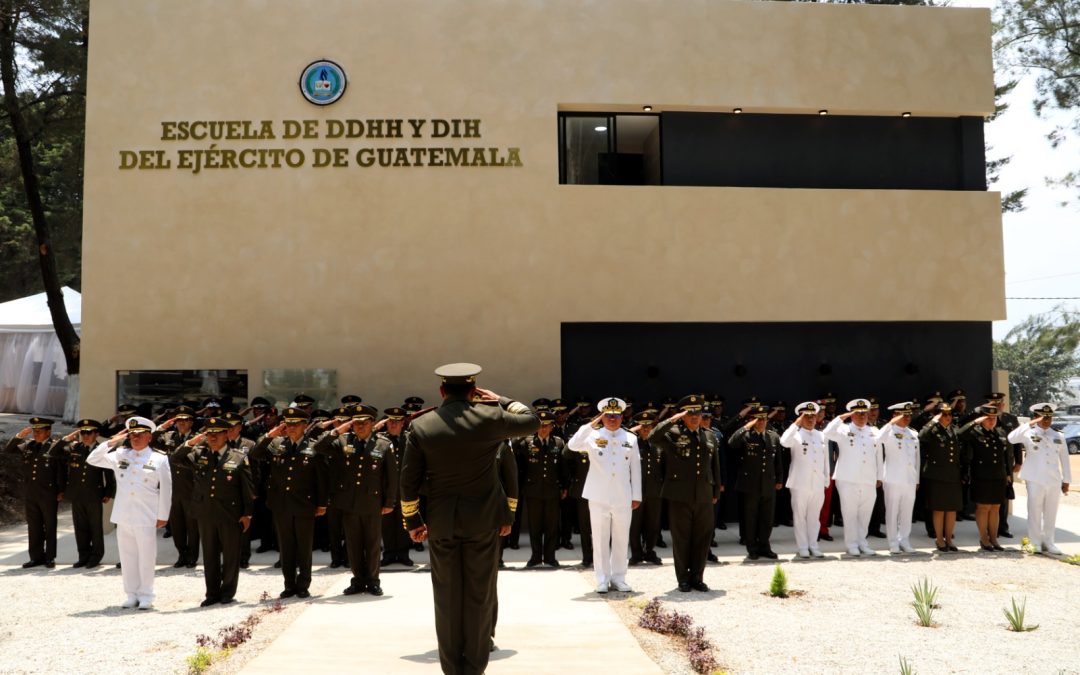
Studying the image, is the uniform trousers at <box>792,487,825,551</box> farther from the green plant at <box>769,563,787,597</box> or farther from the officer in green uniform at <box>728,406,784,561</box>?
the green plant at <box>769,563,787,597</box>

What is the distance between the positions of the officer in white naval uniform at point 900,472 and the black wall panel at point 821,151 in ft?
16.7

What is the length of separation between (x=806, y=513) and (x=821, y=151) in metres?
6.84

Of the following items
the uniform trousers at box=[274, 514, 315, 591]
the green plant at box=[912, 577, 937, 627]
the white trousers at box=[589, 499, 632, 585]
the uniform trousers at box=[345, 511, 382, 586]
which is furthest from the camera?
the white trousers at box=[589, 499, 632, 585]

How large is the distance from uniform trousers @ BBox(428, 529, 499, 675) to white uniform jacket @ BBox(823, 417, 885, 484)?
7.12 metres

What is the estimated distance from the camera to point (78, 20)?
21.5 meters

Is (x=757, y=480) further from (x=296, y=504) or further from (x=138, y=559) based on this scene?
(x=138, y=559)

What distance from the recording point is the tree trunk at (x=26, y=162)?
20.9 metres

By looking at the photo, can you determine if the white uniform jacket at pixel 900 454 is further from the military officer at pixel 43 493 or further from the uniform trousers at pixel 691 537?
the military officer at pixel 43 493

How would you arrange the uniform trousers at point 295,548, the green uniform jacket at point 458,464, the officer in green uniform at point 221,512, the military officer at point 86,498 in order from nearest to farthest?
the green uniform jacket at point 458,464
the officer in green uniform at point 221,512
the uniform trousers at point 295,548
the military officer at point 86,498

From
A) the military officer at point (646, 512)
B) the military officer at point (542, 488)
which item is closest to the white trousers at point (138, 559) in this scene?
the military officer at point (542, 488)

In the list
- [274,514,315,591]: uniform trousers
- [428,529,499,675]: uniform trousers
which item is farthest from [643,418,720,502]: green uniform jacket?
[428,529,499,675]: uniform trousers

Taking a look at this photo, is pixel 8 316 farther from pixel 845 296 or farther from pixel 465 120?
pixel 845 296

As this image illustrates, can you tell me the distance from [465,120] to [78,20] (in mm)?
12186

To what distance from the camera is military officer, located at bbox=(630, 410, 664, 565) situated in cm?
1142
